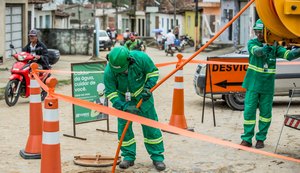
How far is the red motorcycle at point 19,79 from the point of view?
13734mm

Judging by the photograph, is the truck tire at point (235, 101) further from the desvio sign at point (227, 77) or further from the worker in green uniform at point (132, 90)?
the worker in green uniform at point (132, 90)

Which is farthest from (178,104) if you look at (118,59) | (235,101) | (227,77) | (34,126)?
(118,59)

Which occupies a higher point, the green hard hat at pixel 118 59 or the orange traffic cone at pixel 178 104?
the green hard hat at pixel 118 59

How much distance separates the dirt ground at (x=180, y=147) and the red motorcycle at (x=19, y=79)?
296 millimetres

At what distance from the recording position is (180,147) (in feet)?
30.9

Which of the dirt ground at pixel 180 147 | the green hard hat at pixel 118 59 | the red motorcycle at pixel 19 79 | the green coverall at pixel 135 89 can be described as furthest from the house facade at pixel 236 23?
the green hard hat at pixel 118 59

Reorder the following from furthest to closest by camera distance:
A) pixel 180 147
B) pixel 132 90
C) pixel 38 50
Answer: pixel 38 50
pixel 180 147
pixel 132 90

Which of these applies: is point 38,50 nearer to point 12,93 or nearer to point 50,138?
point 12,93

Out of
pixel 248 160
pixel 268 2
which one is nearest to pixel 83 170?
pixel 248 160

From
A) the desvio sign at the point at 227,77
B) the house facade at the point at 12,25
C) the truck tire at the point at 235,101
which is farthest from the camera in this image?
the house facade at the point at 12,25

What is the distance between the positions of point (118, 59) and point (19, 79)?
22.7ft

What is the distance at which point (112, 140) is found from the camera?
9984 millimetres

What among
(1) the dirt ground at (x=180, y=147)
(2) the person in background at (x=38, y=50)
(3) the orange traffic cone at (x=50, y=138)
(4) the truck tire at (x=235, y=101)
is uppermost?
(2) the person in background at (x=38, y=50)

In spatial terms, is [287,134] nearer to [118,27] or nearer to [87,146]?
[87,146]
